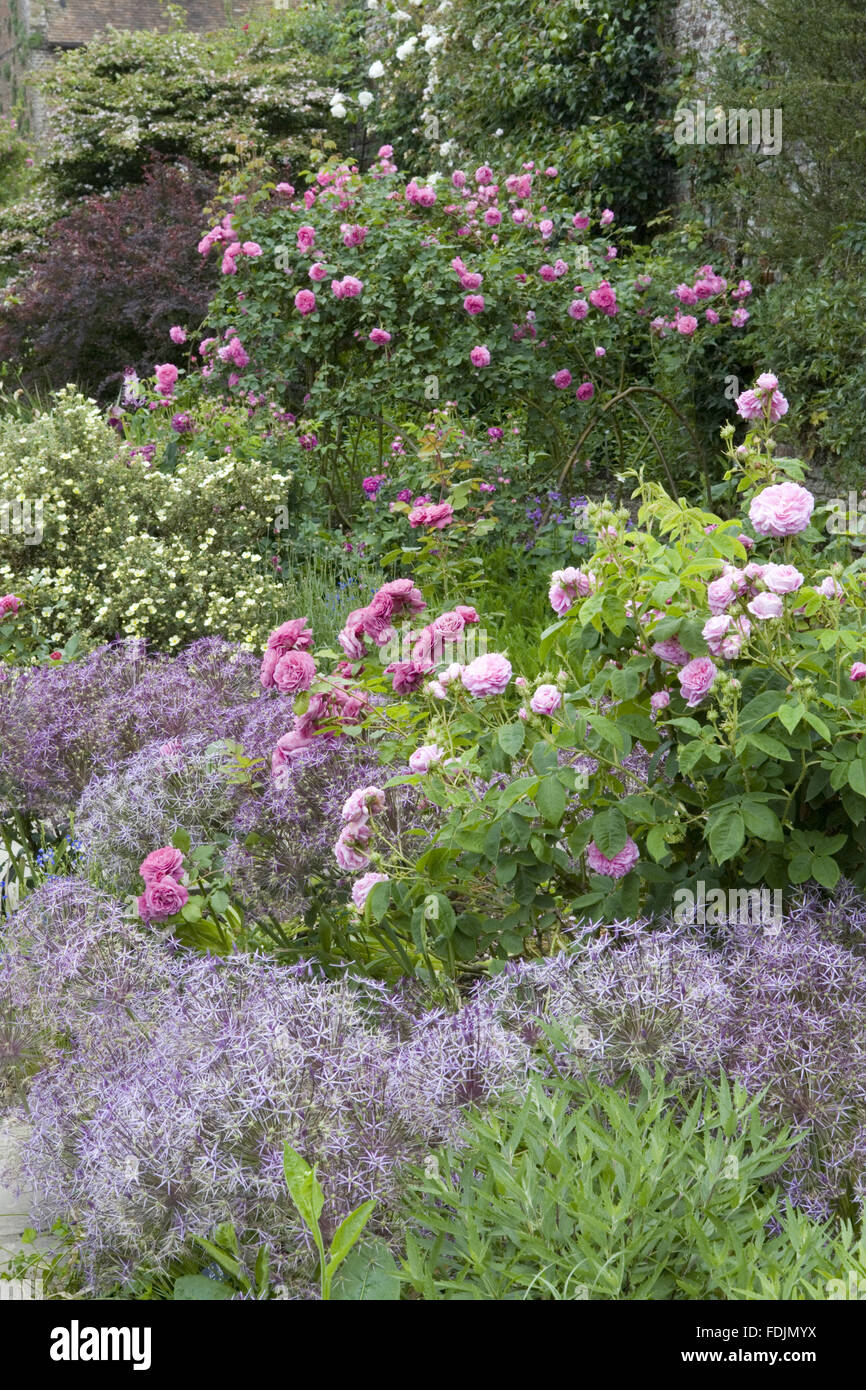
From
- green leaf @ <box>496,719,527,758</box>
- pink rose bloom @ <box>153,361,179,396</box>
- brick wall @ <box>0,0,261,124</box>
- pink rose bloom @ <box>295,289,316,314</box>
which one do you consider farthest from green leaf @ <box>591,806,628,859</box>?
brick wall @ <box>0,0,261,124</box>

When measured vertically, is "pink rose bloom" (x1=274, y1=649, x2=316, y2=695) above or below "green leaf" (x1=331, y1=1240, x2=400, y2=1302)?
above

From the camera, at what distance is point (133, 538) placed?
210 inches

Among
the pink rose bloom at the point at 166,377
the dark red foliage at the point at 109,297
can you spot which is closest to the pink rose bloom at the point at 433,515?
the pink rose bloom at the point at 166,377

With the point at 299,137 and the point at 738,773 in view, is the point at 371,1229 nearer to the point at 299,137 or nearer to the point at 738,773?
the point at 738,773

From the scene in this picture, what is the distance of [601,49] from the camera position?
31.3 feet

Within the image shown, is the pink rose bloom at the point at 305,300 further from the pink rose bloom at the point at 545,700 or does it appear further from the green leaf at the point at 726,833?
the green leaf at the point at 726,833

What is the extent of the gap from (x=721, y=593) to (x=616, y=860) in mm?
609

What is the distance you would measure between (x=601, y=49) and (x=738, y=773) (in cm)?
869

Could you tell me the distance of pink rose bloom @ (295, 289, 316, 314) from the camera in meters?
6.26

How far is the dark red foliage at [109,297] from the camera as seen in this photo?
35.9 ft

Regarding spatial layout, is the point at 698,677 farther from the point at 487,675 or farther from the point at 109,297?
the point at 109,297

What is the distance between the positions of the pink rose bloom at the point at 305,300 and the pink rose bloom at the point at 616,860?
436 centimetres

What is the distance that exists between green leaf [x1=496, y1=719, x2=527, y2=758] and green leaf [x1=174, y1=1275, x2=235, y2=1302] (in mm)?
1080

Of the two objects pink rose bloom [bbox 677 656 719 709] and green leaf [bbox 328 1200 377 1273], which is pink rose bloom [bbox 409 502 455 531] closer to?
pink rose bloom [bbox 677 656 719 709]
